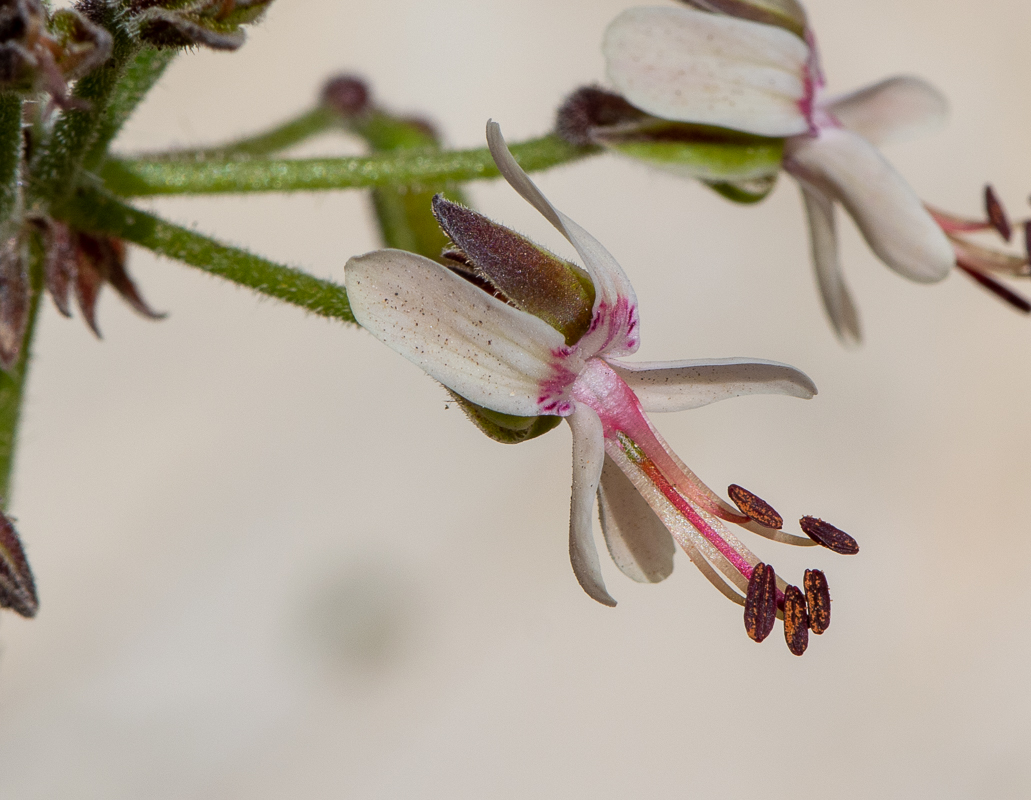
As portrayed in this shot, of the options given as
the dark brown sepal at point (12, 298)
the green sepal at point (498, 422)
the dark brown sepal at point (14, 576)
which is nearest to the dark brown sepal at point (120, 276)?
the dark brown sepal at point (12, 298)

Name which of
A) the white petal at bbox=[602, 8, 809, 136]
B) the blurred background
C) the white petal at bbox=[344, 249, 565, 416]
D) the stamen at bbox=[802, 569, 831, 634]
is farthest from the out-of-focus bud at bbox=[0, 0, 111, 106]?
the blurred background

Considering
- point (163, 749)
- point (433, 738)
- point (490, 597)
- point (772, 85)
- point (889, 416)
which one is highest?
point (772, 85)

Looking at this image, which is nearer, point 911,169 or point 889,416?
point 889,416

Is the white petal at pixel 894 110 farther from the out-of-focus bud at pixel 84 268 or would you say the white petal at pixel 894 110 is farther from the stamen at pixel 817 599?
the out-of-focus bud at pixel 84 268

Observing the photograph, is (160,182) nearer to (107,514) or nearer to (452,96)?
(107,514)

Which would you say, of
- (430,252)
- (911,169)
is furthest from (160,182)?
(911,169)

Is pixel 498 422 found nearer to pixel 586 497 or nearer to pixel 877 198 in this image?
pixel 586 497

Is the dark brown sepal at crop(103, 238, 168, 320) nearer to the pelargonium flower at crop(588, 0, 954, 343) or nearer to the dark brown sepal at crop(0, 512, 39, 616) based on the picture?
the dark brown sepal at crop(0, 512, 39, 616)

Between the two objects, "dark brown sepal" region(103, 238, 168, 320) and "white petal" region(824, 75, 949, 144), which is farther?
"white petal" region(824, 75, 949, 144)
